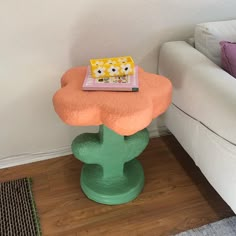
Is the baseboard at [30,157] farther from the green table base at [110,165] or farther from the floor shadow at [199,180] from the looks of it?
the floor shadow at [199,180]

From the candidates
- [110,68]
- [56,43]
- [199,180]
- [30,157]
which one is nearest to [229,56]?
[110,68]

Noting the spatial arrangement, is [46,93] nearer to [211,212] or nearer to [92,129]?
[92,129]

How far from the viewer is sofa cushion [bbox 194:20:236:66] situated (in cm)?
158

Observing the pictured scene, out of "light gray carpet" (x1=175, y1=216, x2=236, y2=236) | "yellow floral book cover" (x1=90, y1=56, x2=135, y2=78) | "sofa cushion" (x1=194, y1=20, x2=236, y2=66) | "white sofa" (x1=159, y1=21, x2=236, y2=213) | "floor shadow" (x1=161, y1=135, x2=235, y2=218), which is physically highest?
"sofa cushion" (x1=194, y1=20, x2=236, y2=66)

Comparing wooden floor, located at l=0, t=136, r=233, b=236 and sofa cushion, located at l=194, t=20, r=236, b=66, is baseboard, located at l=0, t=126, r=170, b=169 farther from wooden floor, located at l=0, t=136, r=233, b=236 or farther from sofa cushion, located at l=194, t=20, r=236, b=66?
sofa cushion, located at l=194, t=20, r=236, b=66

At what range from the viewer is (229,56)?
1436 millimetres

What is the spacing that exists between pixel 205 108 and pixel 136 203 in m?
0.58

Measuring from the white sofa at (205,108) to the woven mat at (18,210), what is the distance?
0.80 m

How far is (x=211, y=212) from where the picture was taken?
1.57 m

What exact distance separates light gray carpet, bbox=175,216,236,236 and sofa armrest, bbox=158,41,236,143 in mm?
460

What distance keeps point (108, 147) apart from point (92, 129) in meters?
0.41

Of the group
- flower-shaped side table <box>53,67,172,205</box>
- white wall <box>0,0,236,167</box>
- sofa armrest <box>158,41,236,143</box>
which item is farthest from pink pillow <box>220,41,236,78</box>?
white wall <box>0,0,236,167</box>

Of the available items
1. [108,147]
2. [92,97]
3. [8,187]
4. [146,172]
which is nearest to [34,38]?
[92,97]

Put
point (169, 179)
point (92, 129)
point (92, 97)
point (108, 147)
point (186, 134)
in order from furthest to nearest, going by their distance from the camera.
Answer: point (92, 129) → point (169, 179) → point (186, 134) → point (108, 147) → point (92, 97)
